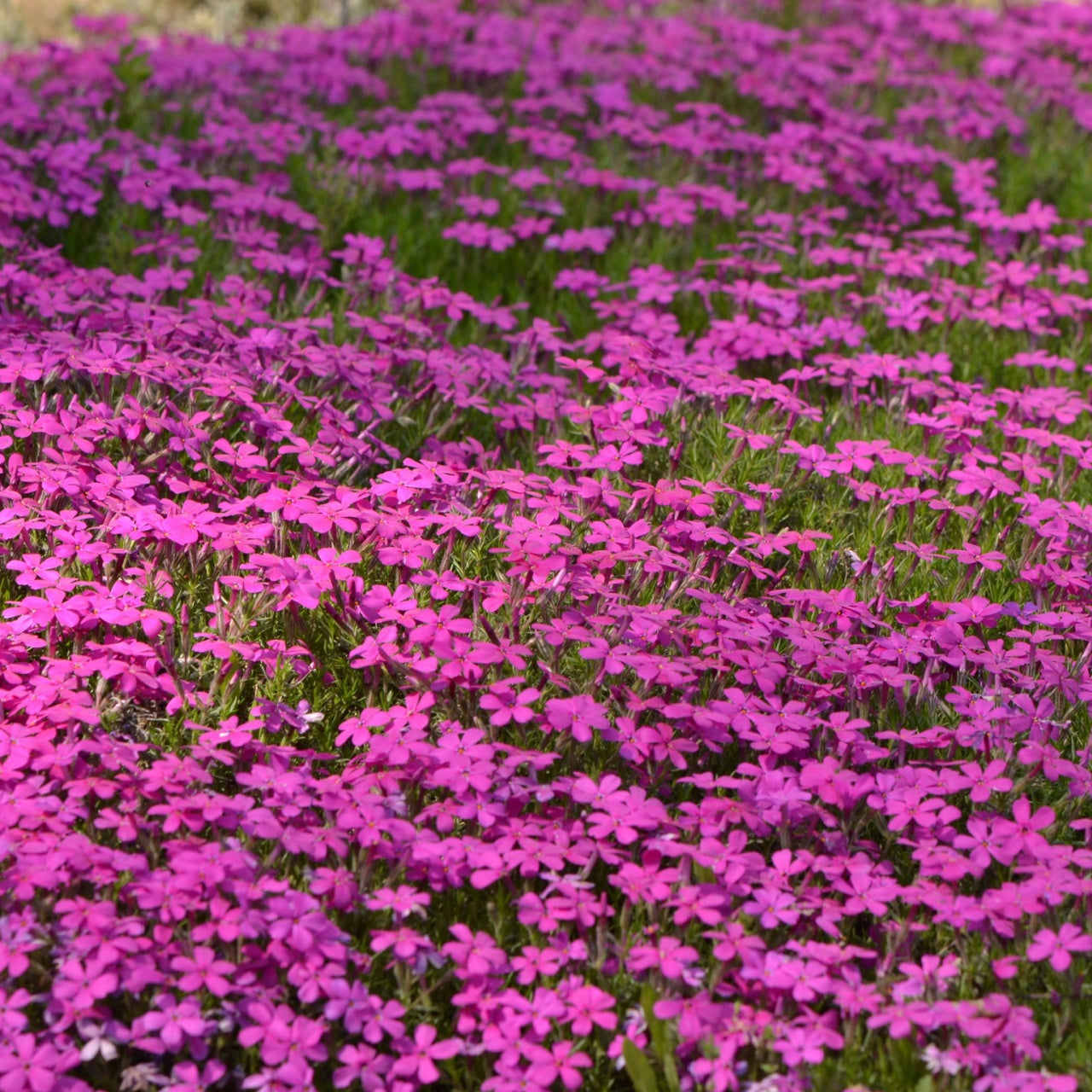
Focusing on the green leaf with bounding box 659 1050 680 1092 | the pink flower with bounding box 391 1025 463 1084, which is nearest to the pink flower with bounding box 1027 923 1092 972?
the green leaf with bounding box 659 1050 680 1092

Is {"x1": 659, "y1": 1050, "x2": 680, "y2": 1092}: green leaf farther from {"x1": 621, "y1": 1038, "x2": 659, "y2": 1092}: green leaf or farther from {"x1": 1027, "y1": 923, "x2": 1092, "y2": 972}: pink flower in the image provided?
{"x1": 1027, "y1": 923, "x2": 1092, "y2": 972}: pink flower

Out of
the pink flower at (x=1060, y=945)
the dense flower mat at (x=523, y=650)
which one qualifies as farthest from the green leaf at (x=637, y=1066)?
the pink flower at (x=1060, y=945)

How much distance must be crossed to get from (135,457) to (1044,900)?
3.28m

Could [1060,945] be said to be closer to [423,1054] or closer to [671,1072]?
[671,1072]

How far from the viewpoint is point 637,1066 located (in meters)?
3.07

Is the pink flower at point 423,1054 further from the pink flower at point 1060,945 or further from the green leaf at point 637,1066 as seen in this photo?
the pink flower at point 1060,945

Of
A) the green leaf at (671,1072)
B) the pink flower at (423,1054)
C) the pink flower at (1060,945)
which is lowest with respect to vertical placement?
the pink flower at (423,1054)

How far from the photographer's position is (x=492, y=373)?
5562mm

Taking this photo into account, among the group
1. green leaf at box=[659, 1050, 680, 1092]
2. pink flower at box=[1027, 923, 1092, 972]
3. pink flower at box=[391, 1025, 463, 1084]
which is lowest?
pink flower at box=[391, 1025, 463, 1084]

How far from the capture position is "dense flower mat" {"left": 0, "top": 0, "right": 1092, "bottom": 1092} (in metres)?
3.16

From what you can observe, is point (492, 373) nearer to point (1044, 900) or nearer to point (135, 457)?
point (135, 457)

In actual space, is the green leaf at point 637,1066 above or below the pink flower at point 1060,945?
below

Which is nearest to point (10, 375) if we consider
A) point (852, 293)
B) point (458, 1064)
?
point (458, 1064)

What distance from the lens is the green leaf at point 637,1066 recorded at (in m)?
3.06
